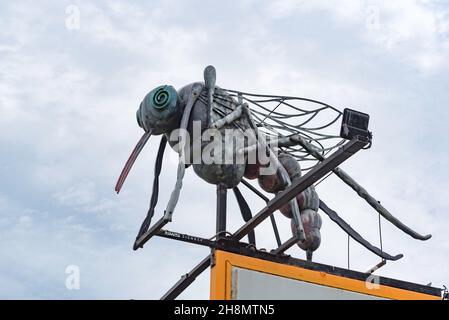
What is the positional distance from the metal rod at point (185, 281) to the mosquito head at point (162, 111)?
84.4 inches

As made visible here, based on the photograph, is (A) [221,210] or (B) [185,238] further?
(A) [221,210]

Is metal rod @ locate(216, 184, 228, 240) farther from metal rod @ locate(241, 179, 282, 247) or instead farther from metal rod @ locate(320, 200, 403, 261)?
metal rod @ locate(320, 200, 403, 261)

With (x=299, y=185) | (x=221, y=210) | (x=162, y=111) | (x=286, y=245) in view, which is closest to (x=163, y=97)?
(x=162, y=111)

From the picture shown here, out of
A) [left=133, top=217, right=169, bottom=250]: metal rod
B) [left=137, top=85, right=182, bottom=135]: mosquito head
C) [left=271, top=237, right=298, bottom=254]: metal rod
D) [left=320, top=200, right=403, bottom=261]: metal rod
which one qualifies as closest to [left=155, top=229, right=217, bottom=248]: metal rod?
[left=133, top=217, right=169, bottom=250]: metal rod

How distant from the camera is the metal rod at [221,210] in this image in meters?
12.5

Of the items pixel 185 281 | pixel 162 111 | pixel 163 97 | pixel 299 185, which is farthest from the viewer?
pixel 163 97

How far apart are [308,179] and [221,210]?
1.42 meters

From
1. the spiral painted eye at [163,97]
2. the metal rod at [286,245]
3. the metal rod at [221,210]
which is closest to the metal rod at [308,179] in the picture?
the metal rod at [221,210]

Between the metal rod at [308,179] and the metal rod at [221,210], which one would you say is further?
the metal rod at [221,210]

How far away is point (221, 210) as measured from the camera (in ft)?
42.2

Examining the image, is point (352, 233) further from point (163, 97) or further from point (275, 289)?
point (163, 97)

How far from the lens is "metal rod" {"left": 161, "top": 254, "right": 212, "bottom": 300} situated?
1213 centimetres

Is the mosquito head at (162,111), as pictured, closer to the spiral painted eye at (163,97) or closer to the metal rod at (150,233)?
the spiral painted eye at (163,97)
